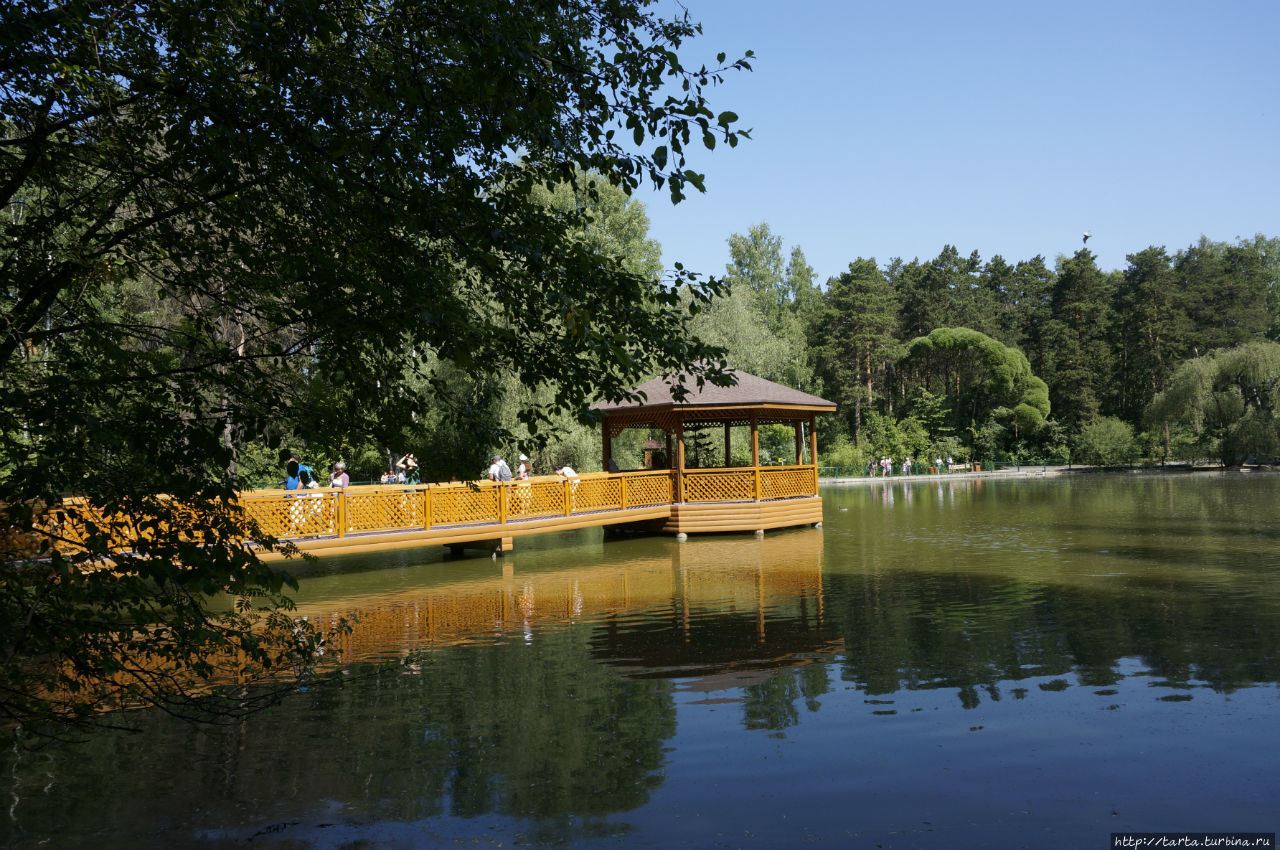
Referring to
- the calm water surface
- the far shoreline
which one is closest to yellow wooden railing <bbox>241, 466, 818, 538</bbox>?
the calm water surface

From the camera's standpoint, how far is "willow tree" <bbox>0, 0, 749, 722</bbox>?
3.75m

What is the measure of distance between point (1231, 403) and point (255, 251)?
4859 cm

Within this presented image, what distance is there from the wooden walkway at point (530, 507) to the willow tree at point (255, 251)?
7.49 meters

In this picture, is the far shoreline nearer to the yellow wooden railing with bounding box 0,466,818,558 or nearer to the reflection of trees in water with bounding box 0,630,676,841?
the yellow wooden railing with bounding box 0,466,818,558

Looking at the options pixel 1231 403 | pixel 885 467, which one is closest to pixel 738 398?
pixel 885 467

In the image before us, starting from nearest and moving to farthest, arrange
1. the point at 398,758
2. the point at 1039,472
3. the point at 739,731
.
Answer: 1. the point at 398,758
2. the point at 739,731
3. the point at 1039,472

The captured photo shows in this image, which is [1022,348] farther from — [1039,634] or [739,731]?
[739,731]

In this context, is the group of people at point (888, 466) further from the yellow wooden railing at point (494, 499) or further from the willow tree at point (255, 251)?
the willow tree at point (255, 251)

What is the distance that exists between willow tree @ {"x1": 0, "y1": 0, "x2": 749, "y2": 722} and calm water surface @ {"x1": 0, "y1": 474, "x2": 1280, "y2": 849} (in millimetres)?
1356

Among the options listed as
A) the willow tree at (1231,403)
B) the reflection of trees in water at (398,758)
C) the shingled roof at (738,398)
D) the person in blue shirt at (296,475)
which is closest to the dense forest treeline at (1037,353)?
the willow tree at (1231,403)

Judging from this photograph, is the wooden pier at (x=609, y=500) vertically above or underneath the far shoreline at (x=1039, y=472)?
above

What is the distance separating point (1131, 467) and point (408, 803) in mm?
52690

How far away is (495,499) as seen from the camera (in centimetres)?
1717

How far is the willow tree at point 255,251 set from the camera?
3.75m
